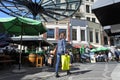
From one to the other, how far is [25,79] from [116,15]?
6952 millimetres

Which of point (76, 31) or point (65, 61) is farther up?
point (76, 31)

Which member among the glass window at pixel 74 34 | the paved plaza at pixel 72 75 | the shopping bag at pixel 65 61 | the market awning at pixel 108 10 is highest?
the glass window at pixel 74 34

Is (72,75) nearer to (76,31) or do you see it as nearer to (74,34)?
(74,34)

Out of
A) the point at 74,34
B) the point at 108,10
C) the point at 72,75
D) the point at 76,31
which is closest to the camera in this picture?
the point at 108,10

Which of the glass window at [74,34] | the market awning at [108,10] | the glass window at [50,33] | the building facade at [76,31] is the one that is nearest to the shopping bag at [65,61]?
the market awning at [108,10]

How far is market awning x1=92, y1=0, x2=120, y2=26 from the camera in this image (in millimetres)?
4116

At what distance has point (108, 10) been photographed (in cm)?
433

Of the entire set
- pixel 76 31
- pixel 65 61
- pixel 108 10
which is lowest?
pixel 65 61

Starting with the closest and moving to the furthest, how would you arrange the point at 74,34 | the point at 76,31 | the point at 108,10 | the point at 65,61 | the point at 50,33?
1. the point at 108,10
2. the point at 65,61
3. the point at 50,33
4. the point at 74,34
5. the point at 76,31

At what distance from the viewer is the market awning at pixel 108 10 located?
4.12 meters

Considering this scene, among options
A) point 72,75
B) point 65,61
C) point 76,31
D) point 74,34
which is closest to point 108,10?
point 65,61

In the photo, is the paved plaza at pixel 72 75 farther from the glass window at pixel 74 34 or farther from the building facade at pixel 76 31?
the glass window at pixel 74 34

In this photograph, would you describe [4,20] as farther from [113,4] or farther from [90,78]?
[113,4]

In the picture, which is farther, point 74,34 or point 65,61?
point 74,34
